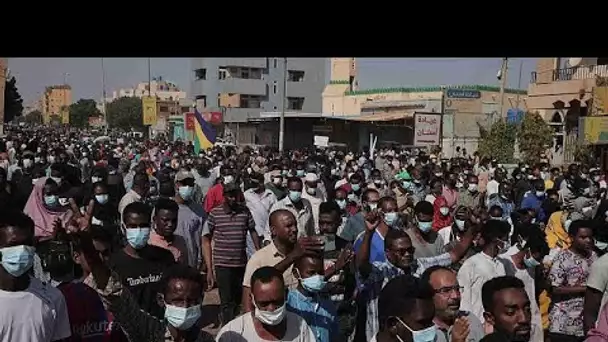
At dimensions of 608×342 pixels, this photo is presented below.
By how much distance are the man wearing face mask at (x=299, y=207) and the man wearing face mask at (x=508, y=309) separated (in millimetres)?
3795

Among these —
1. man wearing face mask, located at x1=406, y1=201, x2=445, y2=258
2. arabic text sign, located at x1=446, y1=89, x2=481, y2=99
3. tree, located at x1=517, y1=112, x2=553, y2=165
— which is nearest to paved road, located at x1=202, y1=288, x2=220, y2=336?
man wearing face mask, located at x1=406, y1=201, x2=445, y2=258

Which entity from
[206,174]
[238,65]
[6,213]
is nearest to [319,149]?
[206,174]

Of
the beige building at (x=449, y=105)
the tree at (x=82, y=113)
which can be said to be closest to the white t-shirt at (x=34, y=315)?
the beige building at (x=449, y=105)

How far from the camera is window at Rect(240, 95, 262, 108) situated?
2146 inches

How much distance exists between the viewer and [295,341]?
349cm

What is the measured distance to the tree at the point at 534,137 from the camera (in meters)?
23.3

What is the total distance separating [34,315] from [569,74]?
24.9m

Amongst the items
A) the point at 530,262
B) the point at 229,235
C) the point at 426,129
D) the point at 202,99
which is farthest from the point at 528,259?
the point at 202,99

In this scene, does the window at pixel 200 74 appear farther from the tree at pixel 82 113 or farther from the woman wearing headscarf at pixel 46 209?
the woman wearing headscarf at pixel 46 209

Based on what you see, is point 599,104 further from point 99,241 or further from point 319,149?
point 99,241

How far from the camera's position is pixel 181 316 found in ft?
10.9

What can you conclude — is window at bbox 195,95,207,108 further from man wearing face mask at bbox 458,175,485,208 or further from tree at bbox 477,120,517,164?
man wearing face mask at bbox 458,175,485,208
